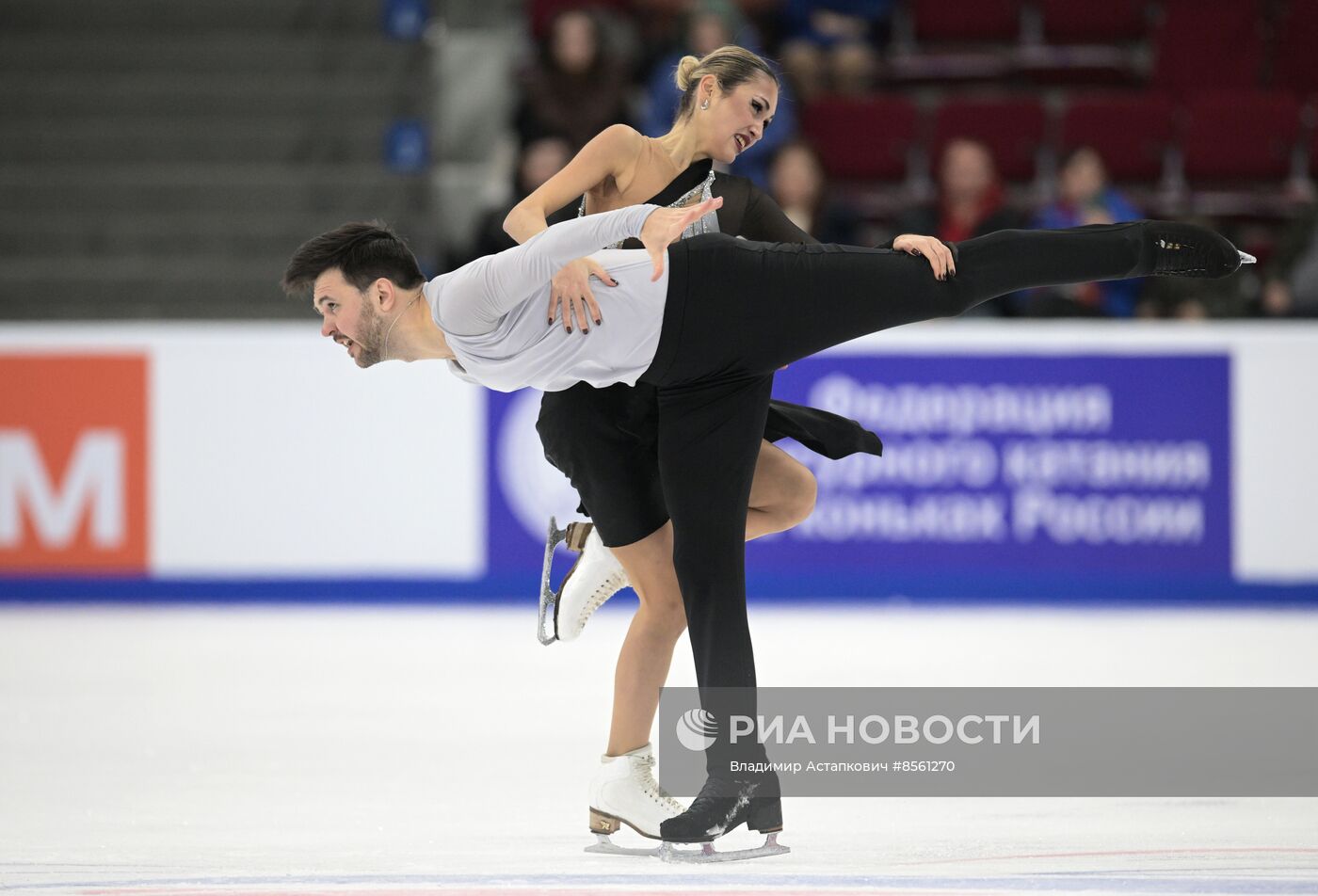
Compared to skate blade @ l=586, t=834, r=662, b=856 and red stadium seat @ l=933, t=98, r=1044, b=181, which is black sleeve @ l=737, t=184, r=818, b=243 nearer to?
skate blade @ l=586, t=834, r=662, b=856

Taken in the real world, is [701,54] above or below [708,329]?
above

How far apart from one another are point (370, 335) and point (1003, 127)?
20.8ft

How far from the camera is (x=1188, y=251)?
3.20 m

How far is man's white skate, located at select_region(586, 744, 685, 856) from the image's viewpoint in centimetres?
322

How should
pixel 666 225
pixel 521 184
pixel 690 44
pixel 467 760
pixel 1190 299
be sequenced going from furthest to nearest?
pixel 690 44, pixel 521 184, pixel 1190 299, pixel 467 760, pixel 666 225

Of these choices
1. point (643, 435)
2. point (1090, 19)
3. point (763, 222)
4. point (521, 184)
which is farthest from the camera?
point (1090, 19)

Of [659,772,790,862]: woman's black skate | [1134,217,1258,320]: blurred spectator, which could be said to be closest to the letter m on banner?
[1134,217,1258,320]: blurred spectator

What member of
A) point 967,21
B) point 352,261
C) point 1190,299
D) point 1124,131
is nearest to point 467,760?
point 352,261

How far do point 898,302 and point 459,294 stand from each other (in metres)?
0.77

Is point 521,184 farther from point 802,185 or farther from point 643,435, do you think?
point 643,435

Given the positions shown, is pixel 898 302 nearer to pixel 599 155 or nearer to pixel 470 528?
pixel 599 155

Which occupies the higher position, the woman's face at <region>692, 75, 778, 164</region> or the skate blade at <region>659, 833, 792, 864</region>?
the woman's face at <region>692, 75, 778, 164</region>

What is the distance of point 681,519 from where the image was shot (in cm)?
308

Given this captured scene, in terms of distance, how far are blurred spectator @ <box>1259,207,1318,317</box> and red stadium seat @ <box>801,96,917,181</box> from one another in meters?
1.94
